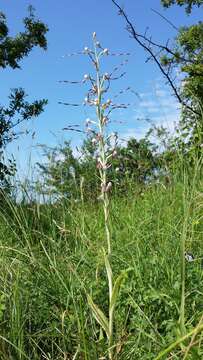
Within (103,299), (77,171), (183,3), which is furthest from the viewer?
(183,3)

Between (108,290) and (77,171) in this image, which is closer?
(108,290)

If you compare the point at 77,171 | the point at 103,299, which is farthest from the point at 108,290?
the point at 77,171

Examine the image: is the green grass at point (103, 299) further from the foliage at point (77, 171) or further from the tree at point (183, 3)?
the tree at point (183, 3)

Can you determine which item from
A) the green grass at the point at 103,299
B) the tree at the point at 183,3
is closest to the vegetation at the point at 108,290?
the green grass at the point at 103,299

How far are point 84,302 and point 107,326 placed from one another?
0.55 meters

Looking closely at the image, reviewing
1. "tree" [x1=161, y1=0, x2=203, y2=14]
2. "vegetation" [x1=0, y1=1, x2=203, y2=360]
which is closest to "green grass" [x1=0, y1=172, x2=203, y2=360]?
"vegetation" [x1=0, y1=1, x2=203, y2=360]

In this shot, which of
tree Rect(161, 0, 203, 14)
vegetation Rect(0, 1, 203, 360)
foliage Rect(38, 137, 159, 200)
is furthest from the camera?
tree Rect(161, 0, 203, 14)

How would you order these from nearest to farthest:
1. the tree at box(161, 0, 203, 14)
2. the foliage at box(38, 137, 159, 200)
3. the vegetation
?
the vegetation → the foliage at box(38, 137, 159, 200) → the tree at box(161, 0, 203, 14)

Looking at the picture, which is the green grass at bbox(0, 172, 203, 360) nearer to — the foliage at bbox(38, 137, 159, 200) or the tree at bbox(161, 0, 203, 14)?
the foliage at bbox(38, 137, 159, 200)

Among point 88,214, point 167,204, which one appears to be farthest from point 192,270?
point 88,214

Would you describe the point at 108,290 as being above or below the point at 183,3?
below

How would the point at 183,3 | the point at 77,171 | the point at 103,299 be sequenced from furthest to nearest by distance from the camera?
the point at 183,3, the point at 77,171, the point at 103,299

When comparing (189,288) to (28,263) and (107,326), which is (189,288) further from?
(28,263)

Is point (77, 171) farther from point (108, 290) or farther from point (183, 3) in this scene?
point (183, 3)
